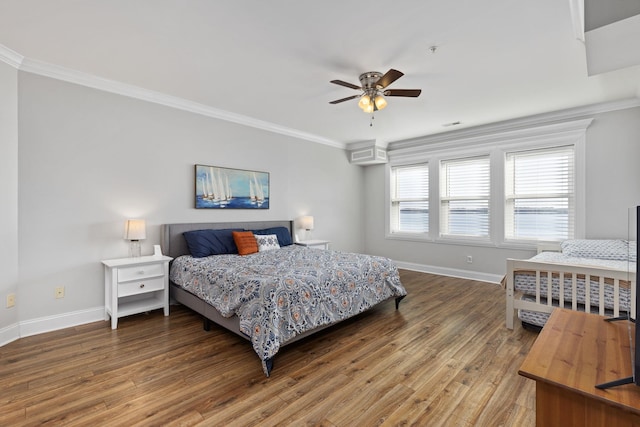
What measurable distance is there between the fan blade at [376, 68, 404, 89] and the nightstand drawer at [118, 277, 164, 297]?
312 cm

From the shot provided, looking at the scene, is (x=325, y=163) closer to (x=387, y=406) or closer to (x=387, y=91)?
(x=387, y=91)

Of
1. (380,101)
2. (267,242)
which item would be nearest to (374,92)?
(380,101)

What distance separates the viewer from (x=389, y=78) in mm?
2668

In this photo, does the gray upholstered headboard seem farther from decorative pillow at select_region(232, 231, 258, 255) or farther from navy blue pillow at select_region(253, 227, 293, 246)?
navy blue pillow at select_region(253, 227, 293, 246)

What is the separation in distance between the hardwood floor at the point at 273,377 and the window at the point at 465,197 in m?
2.25

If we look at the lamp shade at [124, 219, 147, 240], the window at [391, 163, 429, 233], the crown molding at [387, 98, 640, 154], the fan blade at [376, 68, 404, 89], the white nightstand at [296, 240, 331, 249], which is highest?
the crown molding at [387, 98, 640, 154]

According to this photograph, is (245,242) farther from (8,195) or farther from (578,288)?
(578,288)

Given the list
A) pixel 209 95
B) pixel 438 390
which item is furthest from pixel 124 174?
pixel 438 390

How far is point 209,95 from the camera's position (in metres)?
3.68

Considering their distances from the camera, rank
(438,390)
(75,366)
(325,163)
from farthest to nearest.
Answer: (325,163)
(75,366)
(438,390)

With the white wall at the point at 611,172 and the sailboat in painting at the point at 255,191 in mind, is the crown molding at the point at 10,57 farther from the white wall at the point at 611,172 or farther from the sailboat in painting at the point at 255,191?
the white wall at the point at 611,172

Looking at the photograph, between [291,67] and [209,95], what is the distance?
4.31 ft

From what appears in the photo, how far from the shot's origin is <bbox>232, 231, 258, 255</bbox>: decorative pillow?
390 centimetres

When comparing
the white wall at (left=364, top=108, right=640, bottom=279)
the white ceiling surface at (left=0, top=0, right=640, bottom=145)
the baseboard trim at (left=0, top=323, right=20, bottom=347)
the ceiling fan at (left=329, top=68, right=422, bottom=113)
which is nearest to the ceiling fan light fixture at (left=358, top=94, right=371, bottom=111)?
the ceiling fan at (left=329, top=68, right=422, bottom=113)
